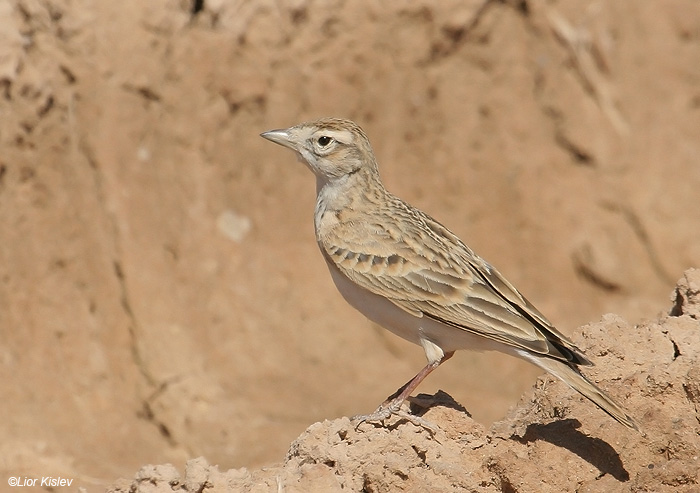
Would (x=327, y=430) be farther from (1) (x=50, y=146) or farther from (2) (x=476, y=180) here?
(2) (x=476, y=180)

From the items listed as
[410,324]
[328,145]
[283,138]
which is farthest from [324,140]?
[410,324]

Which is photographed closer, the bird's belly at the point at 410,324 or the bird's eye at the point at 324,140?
the bird's belly at the point at 410,324

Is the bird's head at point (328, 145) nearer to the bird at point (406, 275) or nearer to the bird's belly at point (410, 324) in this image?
the bird at point (406, 275)

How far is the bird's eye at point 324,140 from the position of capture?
7.13m

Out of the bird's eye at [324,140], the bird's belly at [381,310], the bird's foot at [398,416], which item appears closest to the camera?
the bird's foot at [398,416]

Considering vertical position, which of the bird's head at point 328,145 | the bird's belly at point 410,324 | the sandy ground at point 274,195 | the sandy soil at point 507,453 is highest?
the sandy ground at point 274,195

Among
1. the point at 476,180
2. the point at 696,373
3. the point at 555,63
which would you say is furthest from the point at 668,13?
the point at 696,373

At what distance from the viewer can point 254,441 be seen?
10297 mm

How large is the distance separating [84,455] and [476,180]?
6.54 meters

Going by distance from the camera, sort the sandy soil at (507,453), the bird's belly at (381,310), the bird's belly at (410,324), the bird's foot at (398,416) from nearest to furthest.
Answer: the sandy soil at (507,453)
the bird's foot at (398,416)
the bird's belly at (410,324)
the bird's belly at (381,310)

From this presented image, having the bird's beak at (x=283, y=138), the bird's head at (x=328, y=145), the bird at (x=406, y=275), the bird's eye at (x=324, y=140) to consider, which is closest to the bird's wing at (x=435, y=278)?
the bird at (x=406, y=275)

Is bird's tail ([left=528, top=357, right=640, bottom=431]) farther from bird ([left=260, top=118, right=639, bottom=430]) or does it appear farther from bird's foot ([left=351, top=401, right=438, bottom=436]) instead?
bird's foot ([left=351, top=401, right=438, bottom=436])

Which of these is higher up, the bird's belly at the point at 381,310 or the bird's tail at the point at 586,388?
the bird's belly at the point at 381,310

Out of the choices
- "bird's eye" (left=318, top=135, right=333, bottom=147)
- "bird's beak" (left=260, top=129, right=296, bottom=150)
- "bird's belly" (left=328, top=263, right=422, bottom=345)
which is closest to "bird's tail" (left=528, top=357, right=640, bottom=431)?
"bird's belly" (left=328, top=263, right=422, bottom=345)
